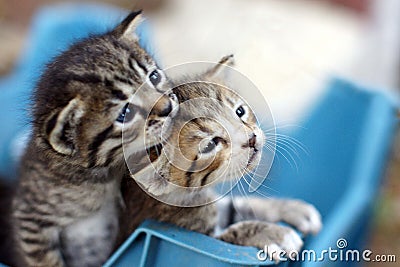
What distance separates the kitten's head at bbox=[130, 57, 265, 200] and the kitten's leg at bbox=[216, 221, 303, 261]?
12cm

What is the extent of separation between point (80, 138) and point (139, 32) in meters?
0.15

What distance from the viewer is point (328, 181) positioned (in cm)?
96

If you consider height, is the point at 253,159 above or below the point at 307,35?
below

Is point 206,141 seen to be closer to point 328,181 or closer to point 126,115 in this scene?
point 126,115

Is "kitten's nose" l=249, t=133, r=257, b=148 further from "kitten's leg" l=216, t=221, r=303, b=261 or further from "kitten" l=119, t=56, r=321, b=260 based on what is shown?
"kitten's leg" l=216, t=221, r=303, b=261

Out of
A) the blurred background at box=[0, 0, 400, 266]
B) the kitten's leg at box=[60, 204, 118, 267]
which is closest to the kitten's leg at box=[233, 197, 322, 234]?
the kitten's leg at box=[60, 204, 118, 267]

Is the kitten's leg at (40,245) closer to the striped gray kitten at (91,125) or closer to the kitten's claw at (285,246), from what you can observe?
the striped gray kitten at (91,125)

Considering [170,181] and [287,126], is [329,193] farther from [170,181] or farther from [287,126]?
[170,181]

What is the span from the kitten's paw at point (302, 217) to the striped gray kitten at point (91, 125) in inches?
8.7

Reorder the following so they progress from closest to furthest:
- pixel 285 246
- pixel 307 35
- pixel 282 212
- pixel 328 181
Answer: pixel 285 246, pixel 282 212, pixel 328 181, pixel 307 35

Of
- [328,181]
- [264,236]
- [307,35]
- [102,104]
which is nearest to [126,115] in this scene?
[102,104]

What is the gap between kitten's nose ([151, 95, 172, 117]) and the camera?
1.92ft

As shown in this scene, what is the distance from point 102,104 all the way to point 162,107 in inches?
2.4

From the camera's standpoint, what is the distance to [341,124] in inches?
33.7
